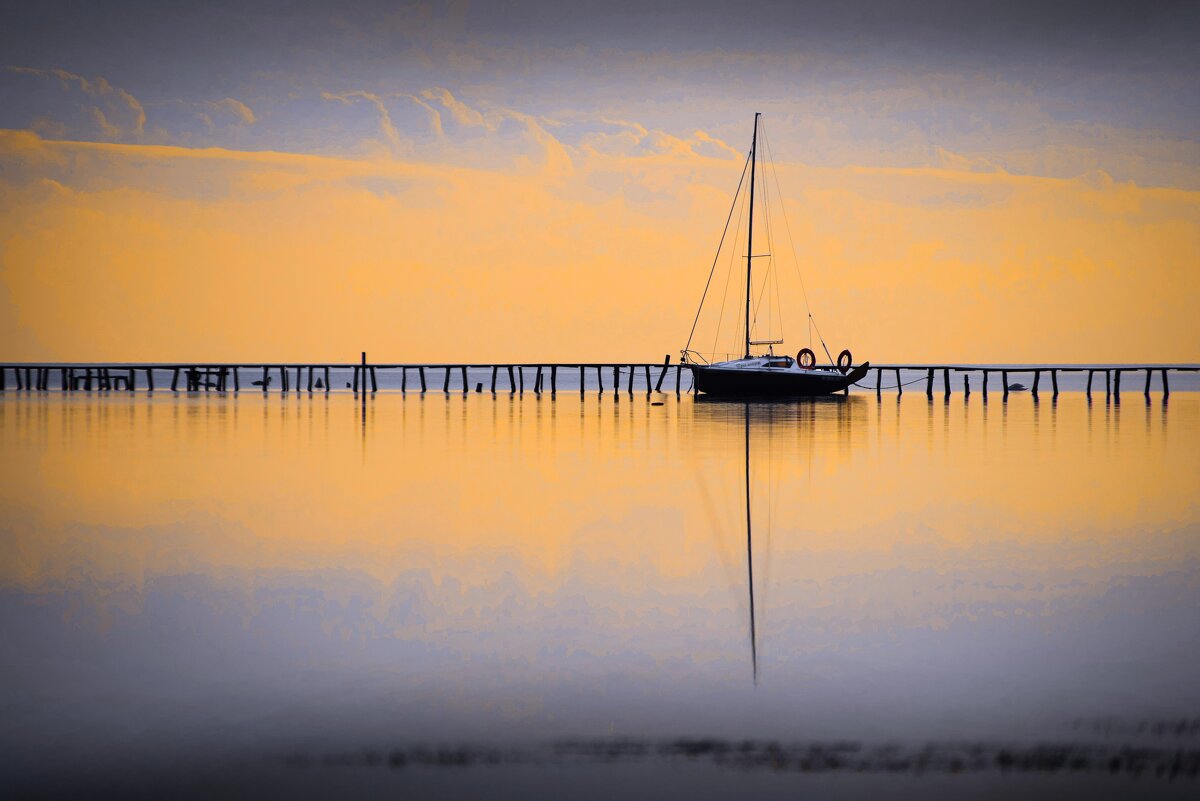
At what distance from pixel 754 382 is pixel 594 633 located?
150 feet

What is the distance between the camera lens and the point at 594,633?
8.37m

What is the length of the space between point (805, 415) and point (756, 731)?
35.5 m

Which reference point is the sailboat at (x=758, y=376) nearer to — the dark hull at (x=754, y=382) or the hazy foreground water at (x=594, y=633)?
the dark hull at (x=754, y=382)

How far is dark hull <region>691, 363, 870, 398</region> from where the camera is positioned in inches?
2109

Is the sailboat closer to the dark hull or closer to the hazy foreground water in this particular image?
the dark hull

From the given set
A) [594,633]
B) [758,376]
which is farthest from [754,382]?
[594,633]

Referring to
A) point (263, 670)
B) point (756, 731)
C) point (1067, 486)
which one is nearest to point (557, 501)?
point (1067, 486)

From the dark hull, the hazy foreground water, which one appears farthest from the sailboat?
the hazy foreground water

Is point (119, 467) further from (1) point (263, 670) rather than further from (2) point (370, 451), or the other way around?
(1) point (263, 670)

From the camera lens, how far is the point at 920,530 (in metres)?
13.5

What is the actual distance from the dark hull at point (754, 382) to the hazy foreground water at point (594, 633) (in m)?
34.0

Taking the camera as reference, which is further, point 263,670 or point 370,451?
point 370,451

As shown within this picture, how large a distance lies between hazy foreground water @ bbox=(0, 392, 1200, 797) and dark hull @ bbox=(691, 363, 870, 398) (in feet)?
111

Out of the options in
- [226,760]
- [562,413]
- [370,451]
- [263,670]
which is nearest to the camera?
[226,760]
